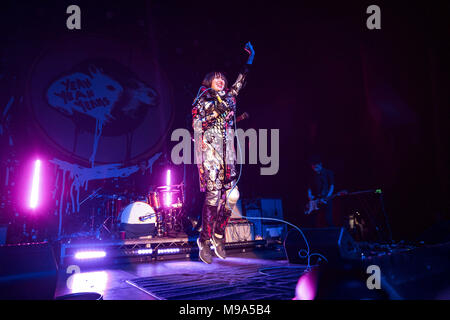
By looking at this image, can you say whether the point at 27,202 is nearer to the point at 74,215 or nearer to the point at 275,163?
the point at 74,215

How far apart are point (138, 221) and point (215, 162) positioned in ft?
9.62

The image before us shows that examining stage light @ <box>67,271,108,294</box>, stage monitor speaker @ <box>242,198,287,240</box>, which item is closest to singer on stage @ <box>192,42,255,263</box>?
stage light @ <box>67,271,108,294</box>

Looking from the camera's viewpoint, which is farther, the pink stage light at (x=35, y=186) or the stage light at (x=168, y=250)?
the pink stage light at (x=35, y=186)

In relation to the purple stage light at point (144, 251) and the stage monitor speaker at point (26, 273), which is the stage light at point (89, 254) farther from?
the stage monitor speaker at point (26, 273)

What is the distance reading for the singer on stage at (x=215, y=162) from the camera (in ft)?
11.0

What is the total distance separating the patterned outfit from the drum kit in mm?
2684

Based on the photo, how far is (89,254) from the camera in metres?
3.77

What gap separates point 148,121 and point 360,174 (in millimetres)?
5441

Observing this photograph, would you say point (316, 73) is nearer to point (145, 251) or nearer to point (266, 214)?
point (266, 214)

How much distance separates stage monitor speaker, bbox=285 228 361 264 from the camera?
2.72 m

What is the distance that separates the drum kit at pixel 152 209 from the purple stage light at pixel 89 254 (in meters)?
1.80

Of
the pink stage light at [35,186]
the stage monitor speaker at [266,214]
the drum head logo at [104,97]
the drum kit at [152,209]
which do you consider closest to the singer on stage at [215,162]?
the drum kit at [152,209]
